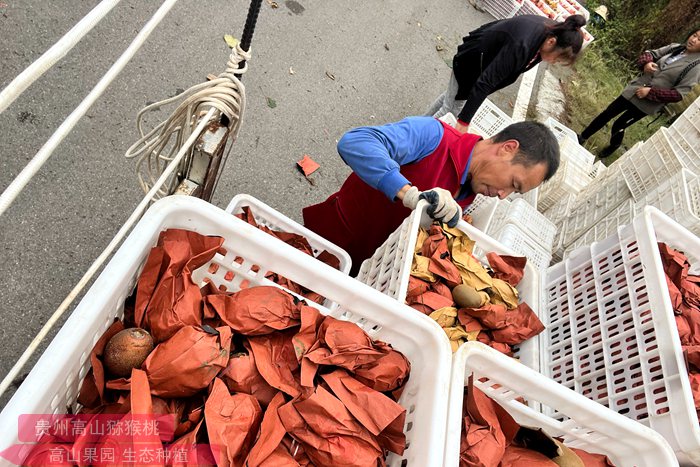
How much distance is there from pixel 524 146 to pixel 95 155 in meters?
2.48

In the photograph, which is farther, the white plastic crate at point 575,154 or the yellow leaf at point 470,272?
the white plastic crate at point 575,154

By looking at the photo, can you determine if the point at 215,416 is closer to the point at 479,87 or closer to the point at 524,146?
the point at 524,146

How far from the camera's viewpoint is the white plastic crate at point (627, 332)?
5.02 feet

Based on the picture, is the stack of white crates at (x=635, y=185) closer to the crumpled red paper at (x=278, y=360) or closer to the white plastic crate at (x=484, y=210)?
the white plastic crate at (x=484, y=210)

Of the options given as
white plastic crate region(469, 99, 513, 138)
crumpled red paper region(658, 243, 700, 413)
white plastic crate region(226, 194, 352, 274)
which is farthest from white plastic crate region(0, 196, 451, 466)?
white plastic crate region(469, 99, 513, 138)

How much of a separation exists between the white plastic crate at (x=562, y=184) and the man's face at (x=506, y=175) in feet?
7.41

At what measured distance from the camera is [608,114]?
5.37 meters

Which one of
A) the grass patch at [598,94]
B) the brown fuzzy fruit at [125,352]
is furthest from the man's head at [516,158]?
the grass patch at [598,94]

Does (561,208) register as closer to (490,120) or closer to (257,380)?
(490,120)

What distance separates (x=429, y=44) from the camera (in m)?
5.66

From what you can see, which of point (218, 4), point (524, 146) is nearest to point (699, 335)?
point (524, 146)

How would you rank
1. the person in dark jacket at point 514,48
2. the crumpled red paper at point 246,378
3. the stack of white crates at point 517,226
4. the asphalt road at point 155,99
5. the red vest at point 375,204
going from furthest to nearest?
1. the stack of white crates at point 517,226
2. the person in dark jacket at point 514,48
3. the asphalt road at point 155,99
4. the red vest at point 375,204
5. the crumpled red paper at point 246,378

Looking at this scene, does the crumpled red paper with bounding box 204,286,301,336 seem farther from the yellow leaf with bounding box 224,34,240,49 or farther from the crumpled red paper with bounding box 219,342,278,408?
the yellow leaf with bounding box 224,34,240,49

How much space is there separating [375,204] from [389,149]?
0.30m
